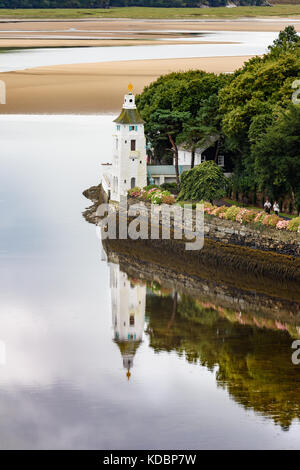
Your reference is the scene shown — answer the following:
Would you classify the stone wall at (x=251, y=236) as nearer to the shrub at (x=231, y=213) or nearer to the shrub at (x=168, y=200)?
the shrub at (x=231, y=213)

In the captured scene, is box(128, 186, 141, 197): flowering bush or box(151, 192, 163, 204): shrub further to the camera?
box(128, 186, 141, 197): flowering bush

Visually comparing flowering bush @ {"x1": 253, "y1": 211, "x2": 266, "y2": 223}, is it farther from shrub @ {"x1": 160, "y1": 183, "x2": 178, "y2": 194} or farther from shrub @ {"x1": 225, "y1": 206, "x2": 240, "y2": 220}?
shrub @ {"x1": 160, "y1": 183, "x2": 178, "y2": 194}

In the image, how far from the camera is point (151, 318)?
44656 mm

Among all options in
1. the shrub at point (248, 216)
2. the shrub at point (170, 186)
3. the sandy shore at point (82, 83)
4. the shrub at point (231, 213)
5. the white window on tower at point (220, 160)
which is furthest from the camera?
the sandy shore at point (82, 83)

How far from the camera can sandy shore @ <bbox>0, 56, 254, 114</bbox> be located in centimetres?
11312

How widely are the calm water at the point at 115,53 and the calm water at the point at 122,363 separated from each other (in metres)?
72.1

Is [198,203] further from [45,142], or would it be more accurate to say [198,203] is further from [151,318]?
[45,142]

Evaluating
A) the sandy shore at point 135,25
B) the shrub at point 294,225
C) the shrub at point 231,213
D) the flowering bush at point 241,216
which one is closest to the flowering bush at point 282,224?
the shrub at point 294,225

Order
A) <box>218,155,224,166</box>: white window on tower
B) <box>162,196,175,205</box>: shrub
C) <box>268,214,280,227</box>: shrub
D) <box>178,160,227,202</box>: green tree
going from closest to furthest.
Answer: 1. <box>268,214,280,227</box>: shrub
2. <box>162,196,175,205</box>: shrub
3. <box>178,160,227,202</box>: green tree
4. <box>218,155,224,166</box>: white window on tower

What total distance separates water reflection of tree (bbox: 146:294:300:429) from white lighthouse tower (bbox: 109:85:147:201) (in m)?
18.6

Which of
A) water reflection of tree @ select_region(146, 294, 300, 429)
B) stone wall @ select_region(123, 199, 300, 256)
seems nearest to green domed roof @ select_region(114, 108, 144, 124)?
stone wall @ select_region(123, 199, 300, 256)

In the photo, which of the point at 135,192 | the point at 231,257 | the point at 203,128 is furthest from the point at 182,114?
the point at 231,257

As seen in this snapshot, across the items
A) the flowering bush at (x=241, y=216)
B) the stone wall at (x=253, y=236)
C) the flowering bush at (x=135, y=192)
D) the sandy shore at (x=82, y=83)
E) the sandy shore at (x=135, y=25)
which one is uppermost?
the sandy shore at (x=135, y=25)

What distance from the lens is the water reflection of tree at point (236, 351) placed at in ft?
117
